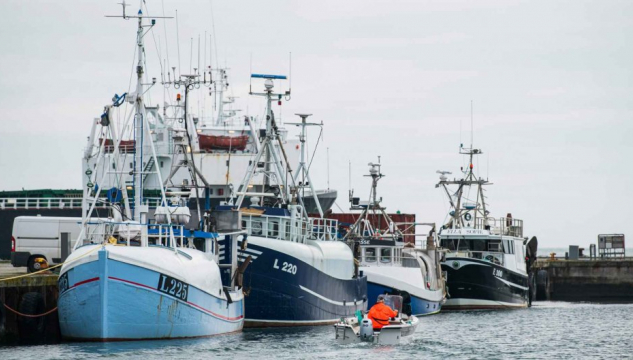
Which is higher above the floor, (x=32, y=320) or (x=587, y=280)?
(x=32, y=320)

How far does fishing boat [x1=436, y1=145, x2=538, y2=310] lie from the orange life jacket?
2305cm

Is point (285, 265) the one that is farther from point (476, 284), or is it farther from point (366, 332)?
point (476, 284)

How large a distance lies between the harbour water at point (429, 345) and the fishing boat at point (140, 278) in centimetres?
47

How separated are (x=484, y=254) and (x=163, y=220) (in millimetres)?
29869

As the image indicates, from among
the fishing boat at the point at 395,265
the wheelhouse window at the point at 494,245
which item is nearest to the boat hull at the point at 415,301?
the fishing boat at the point at 395,265

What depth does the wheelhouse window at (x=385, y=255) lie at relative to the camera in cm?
5403

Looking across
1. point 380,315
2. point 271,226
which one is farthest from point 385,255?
point 380,315

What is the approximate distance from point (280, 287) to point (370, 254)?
1393 cm

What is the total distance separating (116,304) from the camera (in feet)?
103

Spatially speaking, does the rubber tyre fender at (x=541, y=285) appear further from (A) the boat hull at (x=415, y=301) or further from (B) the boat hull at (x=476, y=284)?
→ (A) the boat hull at (x=415, y=301)

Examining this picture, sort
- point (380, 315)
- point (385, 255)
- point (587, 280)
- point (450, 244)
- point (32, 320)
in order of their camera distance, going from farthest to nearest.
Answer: point (587, 280) < point (450, 244) < point (385, 255) < point (380, 315) < point (32, 320)

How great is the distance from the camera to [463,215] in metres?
64.4

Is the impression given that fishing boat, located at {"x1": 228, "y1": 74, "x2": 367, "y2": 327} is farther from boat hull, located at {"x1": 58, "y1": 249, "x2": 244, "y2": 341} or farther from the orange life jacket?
boat hull, located at {"x1": 58, "y1": 249, "x2": 244, "y2": 341}

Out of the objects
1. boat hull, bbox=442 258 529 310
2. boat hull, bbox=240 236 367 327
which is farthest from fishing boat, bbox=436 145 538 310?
boat hull, bbox=240 236 367 327
